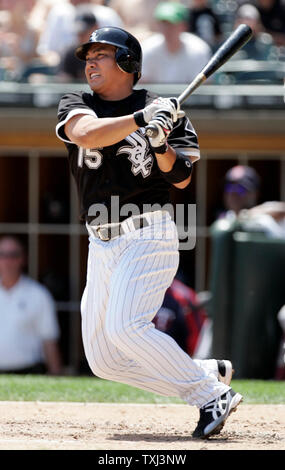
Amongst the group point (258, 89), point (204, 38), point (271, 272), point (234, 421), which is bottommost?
point (234, 421)

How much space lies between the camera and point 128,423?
14.9 feet

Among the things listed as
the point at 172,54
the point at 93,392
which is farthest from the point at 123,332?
the point at 172,54

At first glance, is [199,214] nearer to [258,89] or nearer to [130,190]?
[258,89]

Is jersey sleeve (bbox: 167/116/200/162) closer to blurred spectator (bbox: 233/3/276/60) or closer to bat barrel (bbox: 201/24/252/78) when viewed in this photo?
A: bat barrel (bbox: 201/24/252/78)

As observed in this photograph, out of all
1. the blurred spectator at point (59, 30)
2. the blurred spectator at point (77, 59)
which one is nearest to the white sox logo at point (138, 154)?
the blurred spectator at point (77, 59)

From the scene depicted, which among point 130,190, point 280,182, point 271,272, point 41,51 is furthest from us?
point 41,51

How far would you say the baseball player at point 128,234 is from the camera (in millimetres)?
3914

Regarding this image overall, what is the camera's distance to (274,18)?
Result: 962 centimetres

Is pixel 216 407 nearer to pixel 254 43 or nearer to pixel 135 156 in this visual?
pixel 135 156

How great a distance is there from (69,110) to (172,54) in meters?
4.96

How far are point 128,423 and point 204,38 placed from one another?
18.5 ft

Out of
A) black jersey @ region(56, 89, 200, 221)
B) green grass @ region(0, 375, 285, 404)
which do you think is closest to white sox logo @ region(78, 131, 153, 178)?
black jersey @ region(56, 89, 200, 221)

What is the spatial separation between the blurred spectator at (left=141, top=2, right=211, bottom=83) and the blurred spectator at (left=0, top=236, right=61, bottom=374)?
1.97 m
